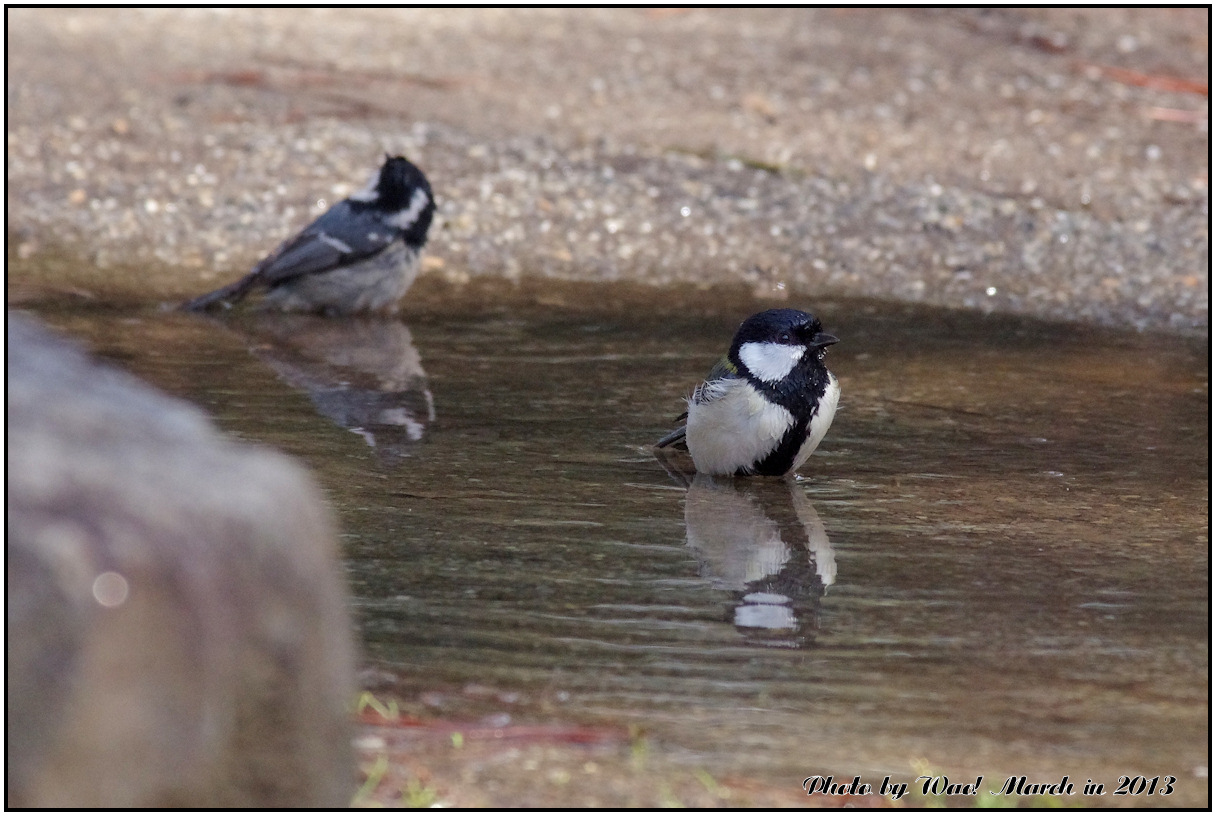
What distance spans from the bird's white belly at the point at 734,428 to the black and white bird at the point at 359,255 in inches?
134

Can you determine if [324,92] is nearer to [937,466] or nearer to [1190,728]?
[937,466]

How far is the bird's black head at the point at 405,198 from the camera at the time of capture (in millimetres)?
9359

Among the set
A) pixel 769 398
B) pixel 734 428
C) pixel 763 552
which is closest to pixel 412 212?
→ pixel 734 428

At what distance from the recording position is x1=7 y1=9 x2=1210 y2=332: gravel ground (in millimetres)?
10000

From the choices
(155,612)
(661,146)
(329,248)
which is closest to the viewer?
(155,612)

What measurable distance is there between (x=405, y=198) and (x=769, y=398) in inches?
→ 159

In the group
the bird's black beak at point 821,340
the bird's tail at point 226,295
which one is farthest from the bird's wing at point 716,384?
the bird's tail at point 226,295

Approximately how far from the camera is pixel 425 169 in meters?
11.3

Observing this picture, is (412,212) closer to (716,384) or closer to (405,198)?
(405,198)

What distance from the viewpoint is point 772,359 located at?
19.9 ft

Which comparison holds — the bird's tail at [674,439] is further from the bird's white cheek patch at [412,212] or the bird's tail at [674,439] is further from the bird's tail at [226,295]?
the bird's tail at [226,295]

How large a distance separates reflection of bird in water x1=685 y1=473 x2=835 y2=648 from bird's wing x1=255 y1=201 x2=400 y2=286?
3.52 metres

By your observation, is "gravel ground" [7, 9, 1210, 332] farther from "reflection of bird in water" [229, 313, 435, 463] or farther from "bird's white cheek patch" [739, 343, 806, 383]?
"bird's white cheek patch" [739, 343, 806, 383]

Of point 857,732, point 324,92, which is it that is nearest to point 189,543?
point 857,732
